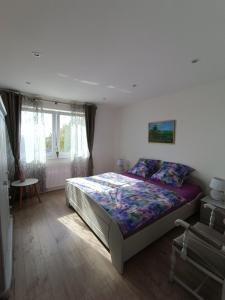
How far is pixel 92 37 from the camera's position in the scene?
143cm

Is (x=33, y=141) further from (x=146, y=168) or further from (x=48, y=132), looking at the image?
(x=146, y=168)

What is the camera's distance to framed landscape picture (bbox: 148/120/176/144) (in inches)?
124

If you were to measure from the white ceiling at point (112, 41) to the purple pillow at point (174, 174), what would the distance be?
1.60 meters

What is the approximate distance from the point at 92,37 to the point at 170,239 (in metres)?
2.67

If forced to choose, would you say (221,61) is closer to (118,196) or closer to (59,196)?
(118,196)

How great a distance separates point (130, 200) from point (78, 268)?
98cm

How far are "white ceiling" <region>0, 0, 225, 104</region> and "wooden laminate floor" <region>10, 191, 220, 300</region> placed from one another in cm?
242

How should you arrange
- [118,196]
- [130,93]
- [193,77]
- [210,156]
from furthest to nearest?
[130,93] → [210,156] → [193,77] → [118,196]

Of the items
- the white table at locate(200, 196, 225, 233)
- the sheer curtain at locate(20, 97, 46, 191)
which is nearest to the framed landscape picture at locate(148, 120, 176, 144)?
the white table at locate(200, 196, 225, 233)

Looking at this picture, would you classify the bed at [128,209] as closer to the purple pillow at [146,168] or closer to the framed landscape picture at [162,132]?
the purple pillow at [146,168]

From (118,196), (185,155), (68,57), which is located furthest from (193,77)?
(118,196)

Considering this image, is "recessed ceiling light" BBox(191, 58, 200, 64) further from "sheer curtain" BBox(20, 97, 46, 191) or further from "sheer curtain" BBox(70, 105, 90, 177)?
"sheer curtain" BBox(20, 97, 46, 191)

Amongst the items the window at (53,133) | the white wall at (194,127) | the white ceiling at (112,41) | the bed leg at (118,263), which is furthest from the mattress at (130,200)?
the white ceiling at (112,41)

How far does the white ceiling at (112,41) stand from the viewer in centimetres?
111
